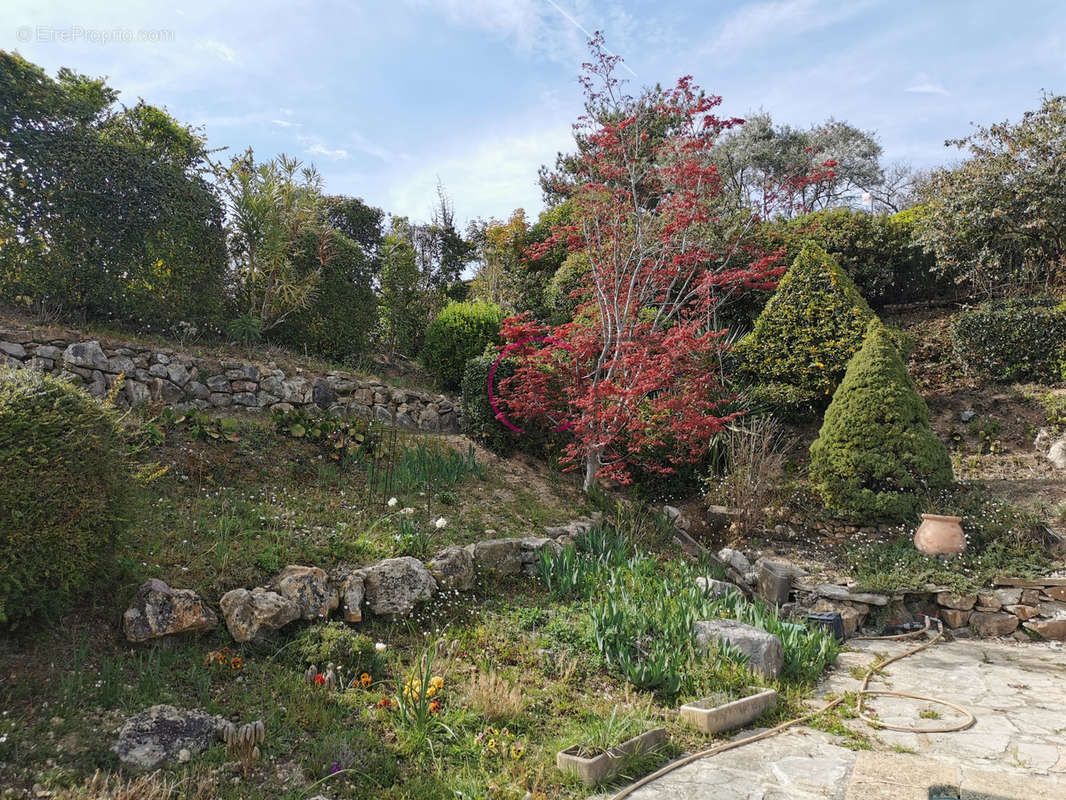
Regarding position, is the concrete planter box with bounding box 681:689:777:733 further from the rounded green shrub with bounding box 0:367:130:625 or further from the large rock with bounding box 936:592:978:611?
the rounded green shrub with bounding box 0:367:130:625

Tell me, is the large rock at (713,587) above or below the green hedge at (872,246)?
below

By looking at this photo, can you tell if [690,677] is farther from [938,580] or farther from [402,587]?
[938,580]

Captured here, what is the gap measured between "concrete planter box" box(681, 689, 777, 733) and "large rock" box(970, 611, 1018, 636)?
133 inches

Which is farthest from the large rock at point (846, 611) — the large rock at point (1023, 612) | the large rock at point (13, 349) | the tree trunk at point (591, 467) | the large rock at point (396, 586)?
the large rock at point (13, 349)

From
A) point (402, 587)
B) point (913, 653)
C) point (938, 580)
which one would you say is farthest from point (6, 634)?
point (938, 580)

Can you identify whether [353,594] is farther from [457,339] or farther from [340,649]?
[457,339]

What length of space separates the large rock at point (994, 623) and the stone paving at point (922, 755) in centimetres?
104

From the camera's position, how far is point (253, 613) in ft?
11.6

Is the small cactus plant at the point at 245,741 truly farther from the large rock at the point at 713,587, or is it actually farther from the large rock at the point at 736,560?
the large rock at the point at 736,560

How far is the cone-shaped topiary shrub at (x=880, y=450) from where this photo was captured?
21.4 feet

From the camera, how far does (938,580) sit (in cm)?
566

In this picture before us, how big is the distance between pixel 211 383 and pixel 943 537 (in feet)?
27.2

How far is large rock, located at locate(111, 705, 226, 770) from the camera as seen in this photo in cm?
258

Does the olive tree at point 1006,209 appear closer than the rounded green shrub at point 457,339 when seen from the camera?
Yes
